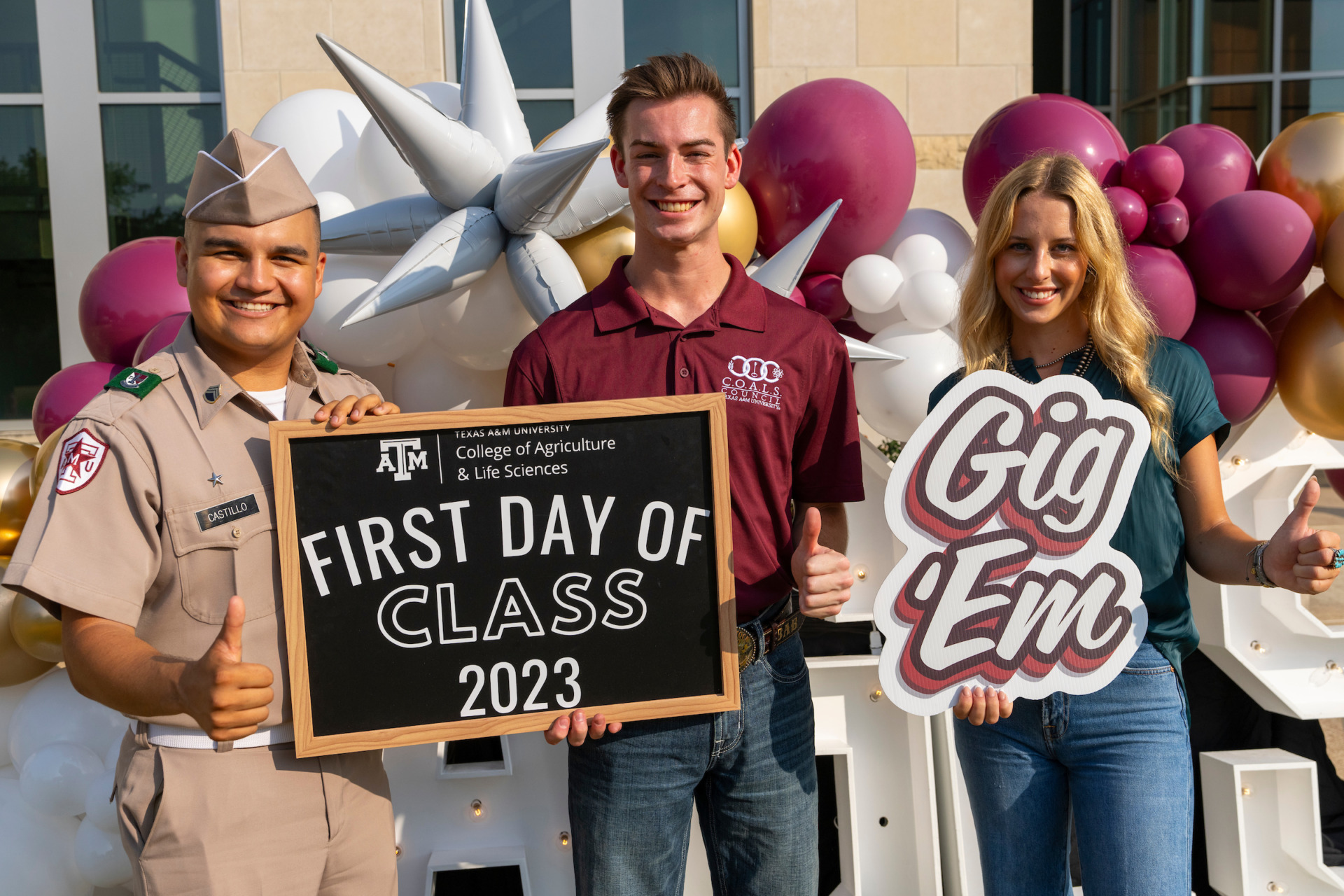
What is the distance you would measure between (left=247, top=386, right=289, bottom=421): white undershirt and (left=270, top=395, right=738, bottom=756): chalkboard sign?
16cm

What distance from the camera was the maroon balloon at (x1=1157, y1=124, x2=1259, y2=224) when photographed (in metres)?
2.91

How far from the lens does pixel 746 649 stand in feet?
6.17

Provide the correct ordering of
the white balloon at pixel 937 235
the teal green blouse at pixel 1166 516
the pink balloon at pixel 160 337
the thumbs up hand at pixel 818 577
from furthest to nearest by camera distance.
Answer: the white balloon at pixel 937 235 → the pink balloon at pixel 160 337 → the teal green blouse at pixel 1166 516 → the thumbs up hand at pixel 818 577

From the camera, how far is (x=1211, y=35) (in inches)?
372

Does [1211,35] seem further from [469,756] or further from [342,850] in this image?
[342,850]

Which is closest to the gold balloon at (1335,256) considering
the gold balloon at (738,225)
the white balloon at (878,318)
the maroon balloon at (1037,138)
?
the maroon balloon at (1037,138)

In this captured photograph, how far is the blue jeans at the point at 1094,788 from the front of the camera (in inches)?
69.0

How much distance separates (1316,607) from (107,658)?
298 inches

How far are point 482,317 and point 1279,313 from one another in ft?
8.44

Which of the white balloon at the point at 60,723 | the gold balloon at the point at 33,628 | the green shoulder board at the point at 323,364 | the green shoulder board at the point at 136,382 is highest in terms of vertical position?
the green shoulder board at the point at 323,364

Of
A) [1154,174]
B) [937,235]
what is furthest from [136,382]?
[1154,174]

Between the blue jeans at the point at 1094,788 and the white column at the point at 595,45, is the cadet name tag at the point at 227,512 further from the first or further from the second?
the white column at the point at 595,45

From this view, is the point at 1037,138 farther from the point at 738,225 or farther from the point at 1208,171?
the point at 738,225

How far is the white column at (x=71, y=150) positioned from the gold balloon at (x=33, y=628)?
12.5 ft
